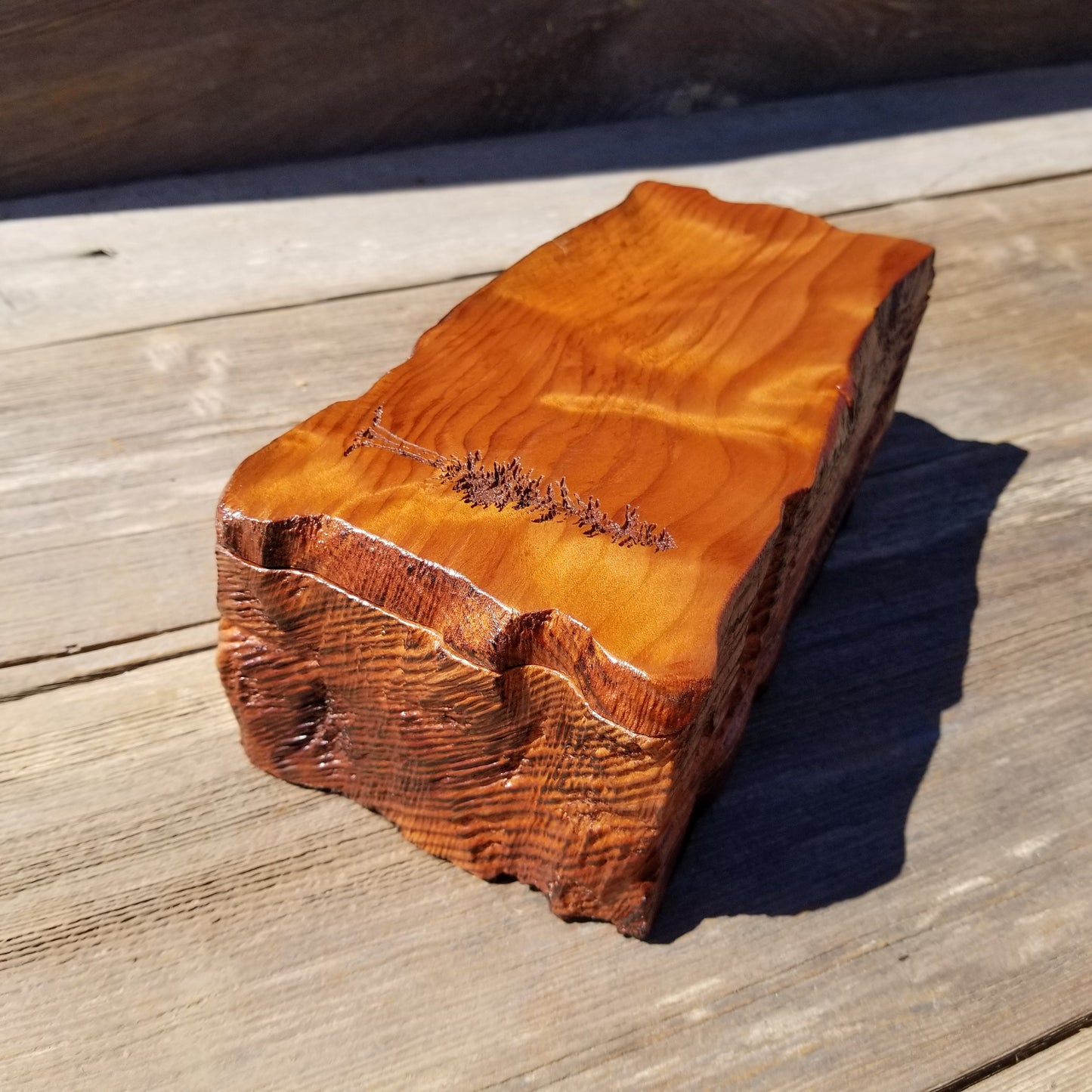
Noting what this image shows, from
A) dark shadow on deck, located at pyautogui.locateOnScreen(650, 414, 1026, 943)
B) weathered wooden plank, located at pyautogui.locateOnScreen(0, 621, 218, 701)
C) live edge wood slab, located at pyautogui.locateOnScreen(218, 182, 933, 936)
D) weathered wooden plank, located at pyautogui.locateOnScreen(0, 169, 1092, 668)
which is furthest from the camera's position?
weathered wooden plank, located at pyautogui.locateOnScreen(0, 169, 1092, 668)

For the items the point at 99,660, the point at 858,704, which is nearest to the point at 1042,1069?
the point at 858,704

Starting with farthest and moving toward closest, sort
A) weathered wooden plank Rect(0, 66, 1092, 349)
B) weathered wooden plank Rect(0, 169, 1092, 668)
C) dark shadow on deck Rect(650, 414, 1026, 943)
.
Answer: weathered wooden plank Rect(0, 66, 1092, 349), weathered wooden plank Rect(0, 169, 1092, 668), dark shadow on deck Rect(650, 414, 1026, 943)

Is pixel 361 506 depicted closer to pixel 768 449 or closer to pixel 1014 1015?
pixel 768 449

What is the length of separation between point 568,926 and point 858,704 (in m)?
0.47

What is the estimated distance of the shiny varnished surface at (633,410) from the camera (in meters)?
1.07

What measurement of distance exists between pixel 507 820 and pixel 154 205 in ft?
5.06

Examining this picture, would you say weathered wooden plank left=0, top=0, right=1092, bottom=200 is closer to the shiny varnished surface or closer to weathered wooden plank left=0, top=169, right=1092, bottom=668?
weathered wooden plank left=0, top=169, right=1092, bottom=668

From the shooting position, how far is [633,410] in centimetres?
127

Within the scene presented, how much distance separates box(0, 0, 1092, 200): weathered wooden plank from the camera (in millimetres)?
2139

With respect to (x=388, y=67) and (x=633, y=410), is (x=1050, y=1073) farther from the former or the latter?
(x=388, y=67)

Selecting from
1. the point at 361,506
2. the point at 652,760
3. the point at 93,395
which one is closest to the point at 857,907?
the point at 652,760

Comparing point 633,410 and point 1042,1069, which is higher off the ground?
point 633,410

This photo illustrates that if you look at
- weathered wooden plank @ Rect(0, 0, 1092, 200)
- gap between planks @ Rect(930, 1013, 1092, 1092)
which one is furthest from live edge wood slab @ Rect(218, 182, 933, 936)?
weathered wooden plank @ Rect(0, 0, 1092, 200)

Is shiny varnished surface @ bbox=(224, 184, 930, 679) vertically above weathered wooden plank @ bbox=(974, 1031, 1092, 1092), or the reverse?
shiny varnished surface @ bbox=(224, 184, 930, 679)
